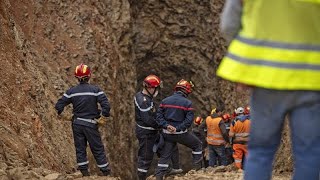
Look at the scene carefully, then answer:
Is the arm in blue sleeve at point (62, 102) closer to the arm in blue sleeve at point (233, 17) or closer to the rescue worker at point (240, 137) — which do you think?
the rescue worker at point (240, 137)

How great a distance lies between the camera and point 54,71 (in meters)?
13.3

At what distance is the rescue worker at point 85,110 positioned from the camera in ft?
30.0

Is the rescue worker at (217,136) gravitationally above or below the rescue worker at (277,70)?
below

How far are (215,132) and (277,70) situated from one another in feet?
38.1

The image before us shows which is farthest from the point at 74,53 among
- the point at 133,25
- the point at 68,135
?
the point at 133,25

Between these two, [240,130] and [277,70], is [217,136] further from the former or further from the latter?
[277,70]

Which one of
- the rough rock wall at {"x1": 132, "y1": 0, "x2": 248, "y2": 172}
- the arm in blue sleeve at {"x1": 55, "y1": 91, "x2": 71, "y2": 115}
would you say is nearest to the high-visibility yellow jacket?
the arm in blue sleeve at {"x1": 55, "y1": 91, "x2": 71, "y2": 115}

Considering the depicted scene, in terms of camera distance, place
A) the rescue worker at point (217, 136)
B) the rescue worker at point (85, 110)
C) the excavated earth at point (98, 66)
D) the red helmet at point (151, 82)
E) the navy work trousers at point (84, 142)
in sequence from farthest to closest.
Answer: the rescue worker at point (217, 136)
the red helmet at point (151, 82)
the navy work trousers at point (84, 142)
the rescue worker at point (85, 110)
the excavated earth at point (98, 66)

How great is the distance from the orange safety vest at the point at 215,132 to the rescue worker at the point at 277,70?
442 inches

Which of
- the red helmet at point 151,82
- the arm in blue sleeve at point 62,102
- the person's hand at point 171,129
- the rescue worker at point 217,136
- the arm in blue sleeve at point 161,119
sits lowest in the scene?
the rescue worker at point 217,136

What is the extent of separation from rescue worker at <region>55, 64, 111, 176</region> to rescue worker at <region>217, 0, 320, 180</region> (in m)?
6.31

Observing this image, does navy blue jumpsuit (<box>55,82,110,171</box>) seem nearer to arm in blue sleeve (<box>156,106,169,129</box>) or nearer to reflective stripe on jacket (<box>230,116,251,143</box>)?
arm in blue sleeve (<box>156,106,169,129</box>)

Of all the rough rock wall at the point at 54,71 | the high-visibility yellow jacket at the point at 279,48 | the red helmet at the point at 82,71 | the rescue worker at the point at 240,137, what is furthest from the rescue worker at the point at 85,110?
the high-visibility yellow jacket at the point at 279,48

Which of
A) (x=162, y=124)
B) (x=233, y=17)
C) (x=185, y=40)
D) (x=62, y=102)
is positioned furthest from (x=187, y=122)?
(x=185, y=40)
